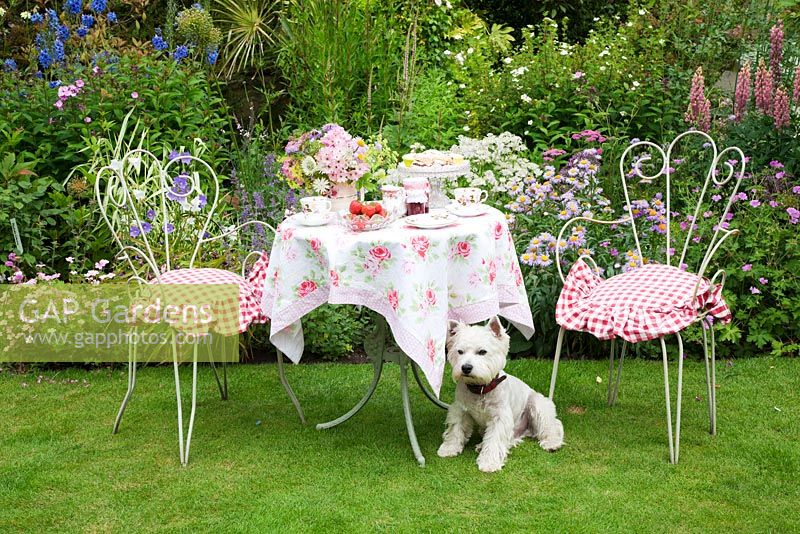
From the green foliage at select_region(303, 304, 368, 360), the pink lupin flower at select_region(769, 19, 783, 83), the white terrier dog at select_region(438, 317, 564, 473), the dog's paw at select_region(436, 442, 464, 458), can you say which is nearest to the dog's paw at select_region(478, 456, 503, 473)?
the white terrier dog at select_region(438, 317, 564, 473)

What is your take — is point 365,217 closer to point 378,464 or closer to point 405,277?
point 405,277

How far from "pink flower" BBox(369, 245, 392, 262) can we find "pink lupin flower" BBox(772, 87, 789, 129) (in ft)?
9.89

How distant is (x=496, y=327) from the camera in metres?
3.64

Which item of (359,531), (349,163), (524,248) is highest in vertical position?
(349,163)

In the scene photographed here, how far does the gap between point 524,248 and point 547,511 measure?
227 centimetres

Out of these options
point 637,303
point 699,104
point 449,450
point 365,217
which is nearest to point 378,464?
point 449,450

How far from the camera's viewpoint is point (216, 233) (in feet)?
18.5

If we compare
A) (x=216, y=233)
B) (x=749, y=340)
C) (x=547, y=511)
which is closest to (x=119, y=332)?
(x=216, y=233)

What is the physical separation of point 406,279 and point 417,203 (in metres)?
0.46

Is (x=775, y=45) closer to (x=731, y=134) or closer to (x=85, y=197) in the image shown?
(x=731, y=134)

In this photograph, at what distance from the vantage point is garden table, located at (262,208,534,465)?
3.46 m

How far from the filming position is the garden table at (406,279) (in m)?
3.46

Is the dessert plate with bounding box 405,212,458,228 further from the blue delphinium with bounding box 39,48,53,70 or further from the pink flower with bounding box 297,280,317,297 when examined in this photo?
the blue delphinium with bounding box 39,48,53,70

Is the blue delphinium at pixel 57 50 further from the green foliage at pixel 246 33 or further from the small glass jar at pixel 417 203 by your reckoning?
the small glass jar at pixel 417 203
